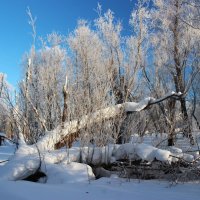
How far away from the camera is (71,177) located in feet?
20.6

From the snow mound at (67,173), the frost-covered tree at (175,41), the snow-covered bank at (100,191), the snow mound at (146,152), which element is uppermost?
the frost-covered tree at (175,41)

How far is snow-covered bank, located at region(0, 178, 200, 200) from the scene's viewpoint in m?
4.76

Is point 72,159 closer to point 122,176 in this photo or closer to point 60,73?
point 122,176

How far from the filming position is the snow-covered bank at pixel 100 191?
187 inches

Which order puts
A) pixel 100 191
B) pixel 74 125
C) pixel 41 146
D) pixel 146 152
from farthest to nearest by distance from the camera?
pixel 41 146 < pixel 74 125 < pixel 146 152 < pixel 100 191

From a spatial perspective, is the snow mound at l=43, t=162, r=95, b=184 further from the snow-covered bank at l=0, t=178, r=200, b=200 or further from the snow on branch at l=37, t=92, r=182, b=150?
the snow on branch at l=37, t=92, r=182, b=150

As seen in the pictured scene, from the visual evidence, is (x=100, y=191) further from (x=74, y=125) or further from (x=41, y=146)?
(x=41, y=146)

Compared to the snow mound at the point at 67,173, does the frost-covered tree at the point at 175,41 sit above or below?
above

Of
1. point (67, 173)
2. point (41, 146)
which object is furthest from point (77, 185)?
point (41, 146)

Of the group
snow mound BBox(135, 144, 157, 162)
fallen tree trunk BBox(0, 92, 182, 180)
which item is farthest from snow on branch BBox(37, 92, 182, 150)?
snow mound BBox(135, 144, 157, 162)

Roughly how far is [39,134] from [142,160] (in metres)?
3.43

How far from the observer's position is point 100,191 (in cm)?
532

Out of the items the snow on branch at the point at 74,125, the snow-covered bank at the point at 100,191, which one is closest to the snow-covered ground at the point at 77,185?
the snow-covered bank at the point at 100,191

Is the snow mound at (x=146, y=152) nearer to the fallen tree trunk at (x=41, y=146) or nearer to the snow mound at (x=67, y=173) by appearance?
the fallen tree trunk at (x=41, y=146)
